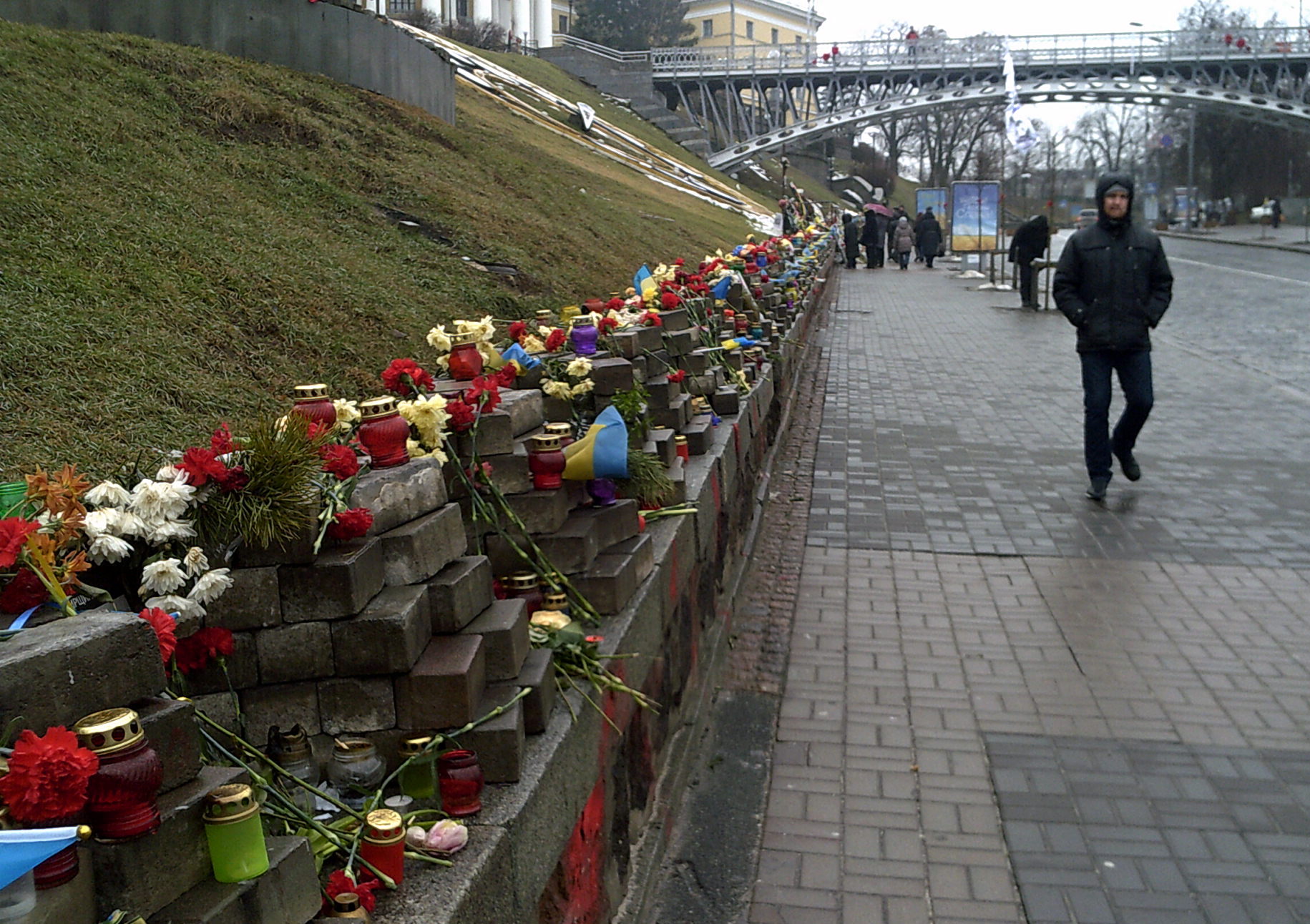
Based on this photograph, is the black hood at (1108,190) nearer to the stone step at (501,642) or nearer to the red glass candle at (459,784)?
the stone step at (501,642)

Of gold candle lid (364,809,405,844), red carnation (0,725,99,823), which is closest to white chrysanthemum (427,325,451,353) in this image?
gold candle lid (364,809,405,844)

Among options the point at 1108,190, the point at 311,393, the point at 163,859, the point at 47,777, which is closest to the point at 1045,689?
the point at 311,393

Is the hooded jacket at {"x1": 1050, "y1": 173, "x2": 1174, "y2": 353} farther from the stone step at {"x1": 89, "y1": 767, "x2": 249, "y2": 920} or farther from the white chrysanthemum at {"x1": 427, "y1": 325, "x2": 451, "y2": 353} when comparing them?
the stone step at {"x1": 89, "y1": 767, "x2": 249, "y2": 920}

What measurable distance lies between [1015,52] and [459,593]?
6864cm

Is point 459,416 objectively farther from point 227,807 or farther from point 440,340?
point 227,807

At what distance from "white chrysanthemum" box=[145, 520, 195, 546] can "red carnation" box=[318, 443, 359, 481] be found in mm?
350

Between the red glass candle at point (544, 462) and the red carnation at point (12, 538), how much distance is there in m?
1.79

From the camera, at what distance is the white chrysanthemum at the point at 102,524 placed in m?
2.44

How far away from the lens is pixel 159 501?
2494 mm

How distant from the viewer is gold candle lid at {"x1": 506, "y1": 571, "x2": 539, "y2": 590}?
12.3ft

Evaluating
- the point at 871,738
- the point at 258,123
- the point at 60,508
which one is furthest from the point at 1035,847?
the point at 258,123

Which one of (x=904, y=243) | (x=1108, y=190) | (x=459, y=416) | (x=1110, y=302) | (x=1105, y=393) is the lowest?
(x=904, y=243)

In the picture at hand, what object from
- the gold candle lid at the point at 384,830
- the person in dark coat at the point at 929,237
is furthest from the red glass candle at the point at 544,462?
the person in dark coat at the point at 929,237

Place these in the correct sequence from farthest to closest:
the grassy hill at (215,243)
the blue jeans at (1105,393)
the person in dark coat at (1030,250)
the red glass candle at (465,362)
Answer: the person in dark coat at (1030,250)
the blue jeans at (1105,393)
the grassy hill at (215,243)
the red glass candle at (465,362)
